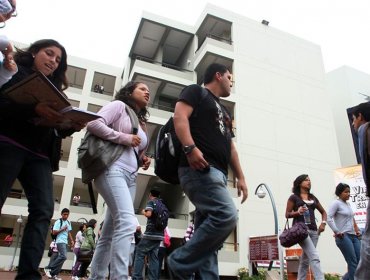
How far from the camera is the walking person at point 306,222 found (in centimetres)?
502

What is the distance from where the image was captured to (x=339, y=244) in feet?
18.1

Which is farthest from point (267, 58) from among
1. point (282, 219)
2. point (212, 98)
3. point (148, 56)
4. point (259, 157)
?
point (212, 98)

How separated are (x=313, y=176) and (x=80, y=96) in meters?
17.3

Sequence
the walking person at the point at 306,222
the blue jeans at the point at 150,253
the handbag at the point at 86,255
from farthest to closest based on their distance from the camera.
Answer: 1. the handbag at the point at 86,255
2. the blue jeans at the point at 150,253
3. the walking person at the point at 306,222

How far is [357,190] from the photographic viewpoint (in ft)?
37.6

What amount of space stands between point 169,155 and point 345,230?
4.17 metres

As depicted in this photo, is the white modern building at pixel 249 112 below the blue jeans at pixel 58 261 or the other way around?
the other way around

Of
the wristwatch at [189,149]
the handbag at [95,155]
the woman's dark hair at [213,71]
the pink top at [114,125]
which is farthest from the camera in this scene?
the woman's dark hair at [213,71]

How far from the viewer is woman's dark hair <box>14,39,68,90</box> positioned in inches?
108

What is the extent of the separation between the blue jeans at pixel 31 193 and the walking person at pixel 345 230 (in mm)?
4621

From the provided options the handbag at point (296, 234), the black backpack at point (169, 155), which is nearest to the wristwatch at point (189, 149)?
the black backpack at point (169, 155)

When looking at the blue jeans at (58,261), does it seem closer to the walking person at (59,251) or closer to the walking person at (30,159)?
the walking person at (59,251)

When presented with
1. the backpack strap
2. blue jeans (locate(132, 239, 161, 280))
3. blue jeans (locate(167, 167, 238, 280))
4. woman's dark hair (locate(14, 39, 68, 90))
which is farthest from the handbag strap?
blue jeans (locate(132, 239, 161, 280))

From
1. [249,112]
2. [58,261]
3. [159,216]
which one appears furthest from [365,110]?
[249,112]
